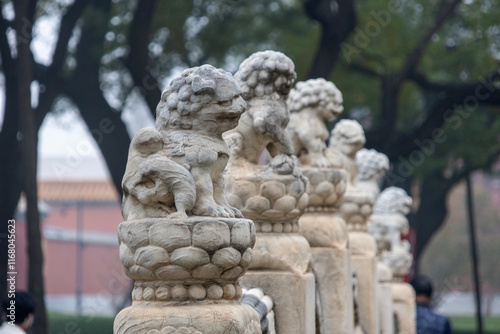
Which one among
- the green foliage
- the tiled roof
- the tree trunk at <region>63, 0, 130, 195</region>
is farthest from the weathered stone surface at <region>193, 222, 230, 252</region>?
the green foliage

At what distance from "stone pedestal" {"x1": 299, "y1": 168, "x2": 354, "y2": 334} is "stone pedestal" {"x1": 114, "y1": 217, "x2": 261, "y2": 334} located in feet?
9.12

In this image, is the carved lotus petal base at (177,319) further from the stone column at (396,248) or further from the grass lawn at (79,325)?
the grass lawn at (79,325)

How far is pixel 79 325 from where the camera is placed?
16.3m

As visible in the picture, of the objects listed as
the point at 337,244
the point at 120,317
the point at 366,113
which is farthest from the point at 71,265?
the point at 120,317

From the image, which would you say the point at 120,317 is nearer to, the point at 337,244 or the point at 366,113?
the point at 337,244

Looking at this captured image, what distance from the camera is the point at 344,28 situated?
604 inches

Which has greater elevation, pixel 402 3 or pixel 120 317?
pixel 402 3

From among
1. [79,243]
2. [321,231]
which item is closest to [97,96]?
[79,243]

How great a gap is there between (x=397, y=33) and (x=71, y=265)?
10261 millimetres

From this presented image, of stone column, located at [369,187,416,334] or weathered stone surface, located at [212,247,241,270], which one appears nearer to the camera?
weathered stone surface, located at [212,247,241,270]

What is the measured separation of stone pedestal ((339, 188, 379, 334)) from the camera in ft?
24.6

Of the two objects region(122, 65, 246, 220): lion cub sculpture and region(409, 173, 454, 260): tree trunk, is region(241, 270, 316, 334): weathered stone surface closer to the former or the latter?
region(122, 65, 246, 220): lion cub sculpture

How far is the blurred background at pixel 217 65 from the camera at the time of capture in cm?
1212

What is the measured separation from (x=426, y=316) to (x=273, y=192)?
152 inches
